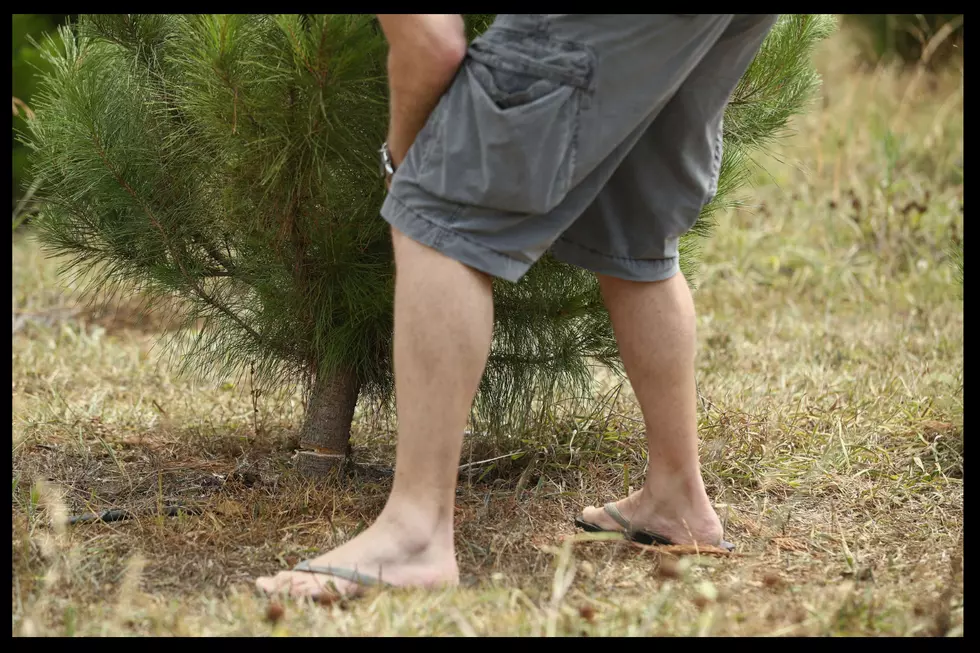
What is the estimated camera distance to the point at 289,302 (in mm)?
1810

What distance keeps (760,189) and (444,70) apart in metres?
3.51

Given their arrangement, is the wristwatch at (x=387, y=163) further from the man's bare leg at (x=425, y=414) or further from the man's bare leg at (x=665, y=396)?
the man's bare leg at (x=665, y=396)

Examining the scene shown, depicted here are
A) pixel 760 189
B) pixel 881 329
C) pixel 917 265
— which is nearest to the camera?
pixel 881 329

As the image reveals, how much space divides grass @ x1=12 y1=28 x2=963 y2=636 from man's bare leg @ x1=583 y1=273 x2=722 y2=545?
65 mm

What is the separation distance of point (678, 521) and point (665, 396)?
0.71ft

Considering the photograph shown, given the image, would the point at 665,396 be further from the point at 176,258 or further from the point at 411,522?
the point at 176,258

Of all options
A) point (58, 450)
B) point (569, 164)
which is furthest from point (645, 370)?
point (58, 450)

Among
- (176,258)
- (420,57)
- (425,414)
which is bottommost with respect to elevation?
(425,414)

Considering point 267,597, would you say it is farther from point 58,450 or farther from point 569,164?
point 58,450

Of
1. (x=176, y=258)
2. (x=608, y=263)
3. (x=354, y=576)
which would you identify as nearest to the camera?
(x=354, y=576)

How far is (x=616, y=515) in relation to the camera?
1.69 m

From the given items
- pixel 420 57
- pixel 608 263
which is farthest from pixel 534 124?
pixel 608 263

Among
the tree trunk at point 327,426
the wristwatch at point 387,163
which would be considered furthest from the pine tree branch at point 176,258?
the wristwatch at point 387,163

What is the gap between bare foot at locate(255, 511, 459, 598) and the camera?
1.36 meters
